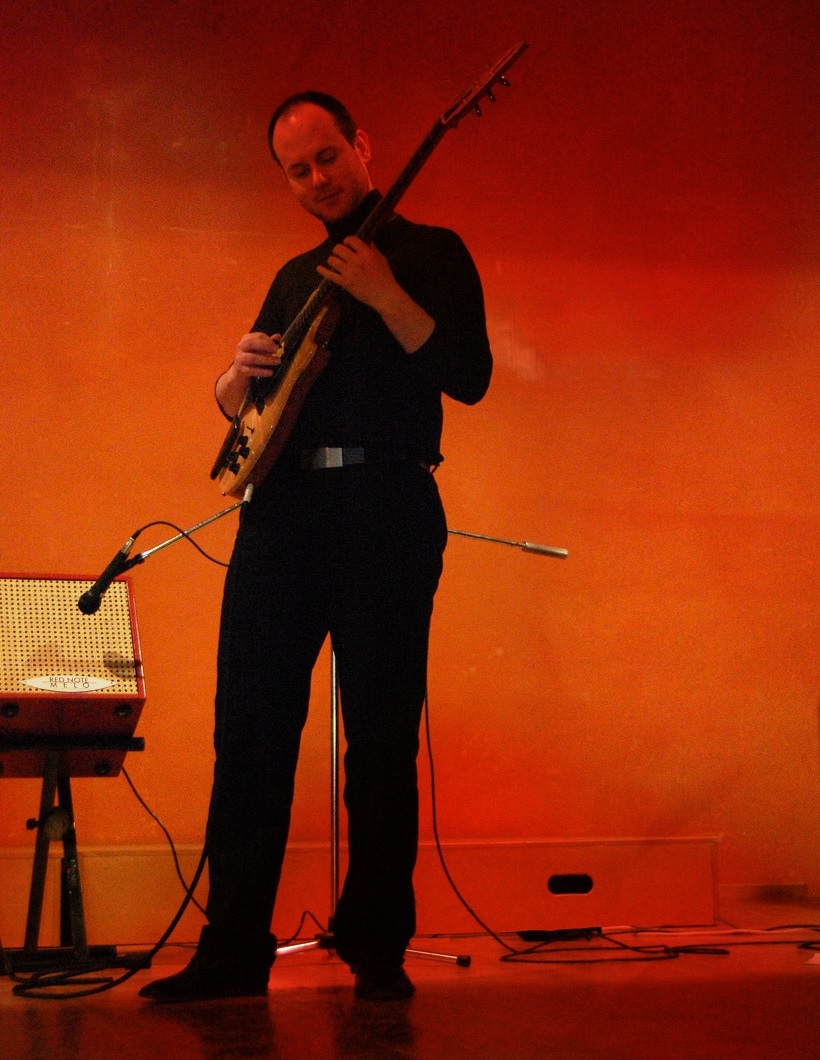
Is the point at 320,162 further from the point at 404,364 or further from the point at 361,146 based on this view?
the point at 404,364

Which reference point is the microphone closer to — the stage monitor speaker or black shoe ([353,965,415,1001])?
the stage monitor speaker

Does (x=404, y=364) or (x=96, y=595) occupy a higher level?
(x=404, y=364)

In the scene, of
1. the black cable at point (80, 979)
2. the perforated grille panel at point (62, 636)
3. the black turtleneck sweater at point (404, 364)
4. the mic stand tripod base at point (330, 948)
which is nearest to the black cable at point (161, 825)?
the mic stand tripod base at point (330, 948)

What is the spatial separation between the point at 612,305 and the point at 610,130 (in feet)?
1.68

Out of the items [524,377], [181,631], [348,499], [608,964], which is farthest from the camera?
[524,377]

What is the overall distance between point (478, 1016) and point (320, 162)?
1394 mm

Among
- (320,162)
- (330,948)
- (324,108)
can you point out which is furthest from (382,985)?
(324,108)

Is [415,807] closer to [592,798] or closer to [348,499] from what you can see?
[348,499]

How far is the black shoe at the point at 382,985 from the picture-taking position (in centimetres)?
185

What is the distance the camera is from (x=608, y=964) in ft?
7.77

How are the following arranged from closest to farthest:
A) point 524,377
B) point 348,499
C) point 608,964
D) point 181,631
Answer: point 348,499, point 608,964, point 181,631, point 524,377

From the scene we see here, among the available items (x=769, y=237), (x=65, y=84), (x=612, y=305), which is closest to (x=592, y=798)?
(x=612, y=305)

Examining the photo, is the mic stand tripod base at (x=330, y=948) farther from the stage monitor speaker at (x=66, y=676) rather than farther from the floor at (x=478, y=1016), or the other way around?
the stage monitor speaker at (x=66, y=676)

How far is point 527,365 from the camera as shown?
334 centimetres
